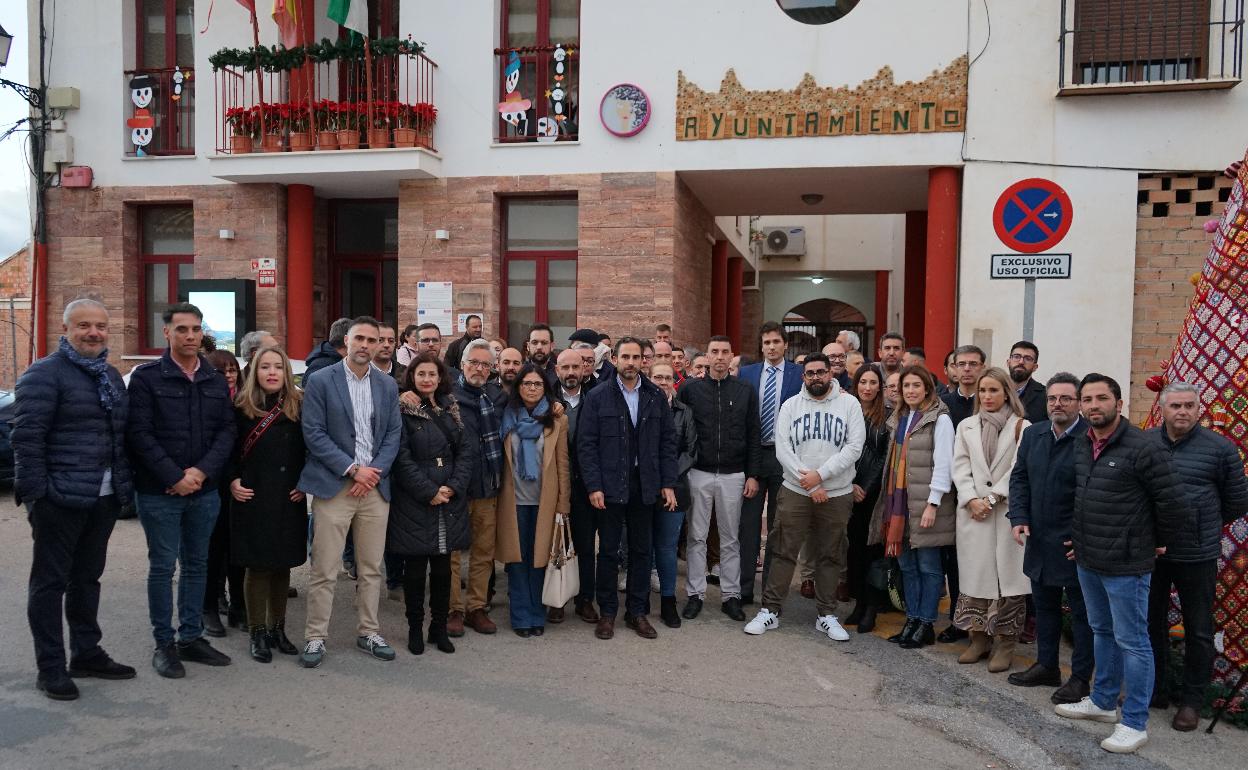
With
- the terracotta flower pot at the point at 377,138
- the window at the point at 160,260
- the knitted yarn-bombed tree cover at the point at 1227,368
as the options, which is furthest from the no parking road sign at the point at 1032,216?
the window at the point at 160,260

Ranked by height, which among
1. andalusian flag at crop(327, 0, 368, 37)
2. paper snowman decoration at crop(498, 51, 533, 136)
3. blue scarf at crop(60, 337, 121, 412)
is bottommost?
blue scarf at crop(60, 337, 121, 412)

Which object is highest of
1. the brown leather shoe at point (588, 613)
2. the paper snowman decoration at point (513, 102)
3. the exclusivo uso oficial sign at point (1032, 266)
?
the paper snowman decoration at point (513, 102)

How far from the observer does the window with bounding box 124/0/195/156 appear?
13188 mm

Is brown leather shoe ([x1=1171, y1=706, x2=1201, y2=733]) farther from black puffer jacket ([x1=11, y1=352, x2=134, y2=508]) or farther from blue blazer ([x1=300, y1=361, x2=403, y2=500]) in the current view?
black puffer jacket ([x1=11, y1=352, x2=134, y2=508])

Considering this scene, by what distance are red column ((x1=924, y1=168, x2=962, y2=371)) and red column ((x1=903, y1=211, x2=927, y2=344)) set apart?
9.42 feet

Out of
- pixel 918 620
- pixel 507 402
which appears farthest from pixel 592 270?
pixel 918 620

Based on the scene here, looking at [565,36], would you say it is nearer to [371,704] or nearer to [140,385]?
[140,385]

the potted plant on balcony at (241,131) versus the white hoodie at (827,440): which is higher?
the potted plant on balcony at (241,131)

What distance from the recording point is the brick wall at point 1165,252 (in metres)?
10.6

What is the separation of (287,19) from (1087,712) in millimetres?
11616

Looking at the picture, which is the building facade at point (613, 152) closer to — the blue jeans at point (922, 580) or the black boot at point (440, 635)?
the blue jeans at point (922, 580)

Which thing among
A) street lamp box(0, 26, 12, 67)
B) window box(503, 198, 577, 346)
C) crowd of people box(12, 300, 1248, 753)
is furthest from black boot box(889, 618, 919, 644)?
street lamp box(0, 26, 12, 67)

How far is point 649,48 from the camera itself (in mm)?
11469

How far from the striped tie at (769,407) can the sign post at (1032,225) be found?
1.93 meters
